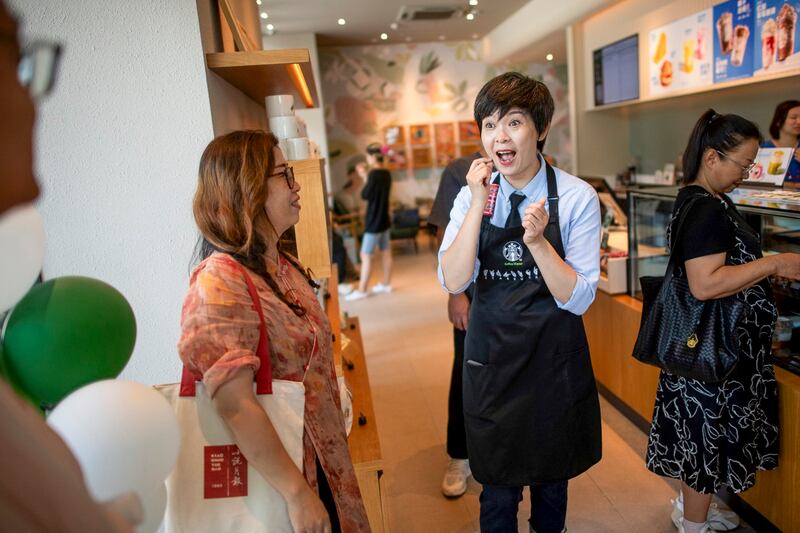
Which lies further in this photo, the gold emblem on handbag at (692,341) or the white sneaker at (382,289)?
the white sneaker at (382,289)

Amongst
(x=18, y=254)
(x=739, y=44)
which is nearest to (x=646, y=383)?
(x=18, y=254)

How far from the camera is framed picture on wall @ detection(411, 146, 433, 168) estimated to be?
10945 millimetres

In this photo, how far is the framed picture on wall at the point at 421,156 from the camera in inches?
431

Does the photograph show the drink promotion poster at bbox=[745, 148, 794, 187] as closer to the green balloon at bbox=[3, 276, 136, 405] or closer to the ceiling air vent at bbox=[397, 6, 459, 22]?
the green balloon at bbox=[3, 276, 136, 405]

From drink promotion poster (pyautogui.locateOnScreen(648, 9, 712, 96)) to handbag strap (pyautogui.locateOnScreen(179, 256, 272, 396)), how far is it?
5.09 m

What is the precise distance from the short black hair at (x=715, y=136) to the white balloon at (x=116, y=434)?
1914mm

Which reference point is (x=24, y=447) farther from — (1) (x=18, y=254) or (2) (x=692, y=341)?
(2) (x=692, y=341)

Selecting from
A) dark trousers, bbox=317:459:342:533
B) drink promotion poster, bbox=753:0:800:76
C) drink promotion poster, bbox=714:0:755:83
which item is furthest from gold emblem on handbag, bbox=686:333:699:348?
drink promotion poster, bbox=714:0:755:83

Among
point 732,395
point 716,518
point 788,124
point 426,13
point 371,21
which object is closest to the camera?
point 732,395

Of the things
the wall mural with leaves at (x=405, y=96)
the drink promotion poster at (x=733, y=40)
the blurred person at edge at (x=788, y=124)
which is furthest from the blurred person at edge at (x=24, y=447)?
the wall mural with leaves at (x=405, y=96)

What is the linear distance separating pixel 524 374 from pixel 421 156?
31.0 ft

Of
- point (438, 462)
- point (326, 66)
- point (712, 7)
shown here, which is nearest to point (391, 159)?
point (326, 66)

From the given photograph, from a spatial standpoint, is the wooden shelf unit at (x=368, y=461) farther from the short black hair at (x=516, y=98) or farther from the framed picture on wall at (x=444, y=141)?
the framed picture on wall at (x=444, y=141)

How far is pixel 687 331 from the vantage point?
2084 millimetres
